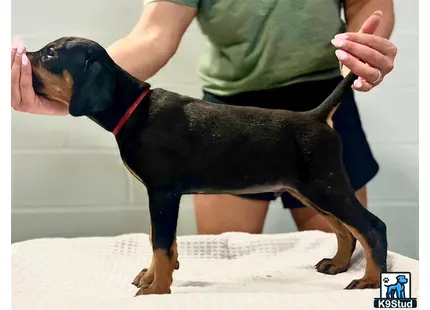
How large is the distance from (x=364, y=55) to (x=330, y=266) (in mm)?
229

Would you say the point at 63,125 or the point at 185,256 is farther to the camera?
the point at 63,125

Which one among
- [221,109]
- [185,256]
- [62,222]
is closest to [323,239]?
[185,256]

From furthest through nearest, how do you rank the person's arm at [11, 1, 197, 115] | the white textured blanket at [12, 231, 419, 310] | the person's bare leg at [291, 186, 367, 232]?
1. the person's bare leg at [291, 186, 367, 232]
2. the person's arm at [11, 1, 197, 115]
3. the white textured blanket at [12, 231, 419, 310]

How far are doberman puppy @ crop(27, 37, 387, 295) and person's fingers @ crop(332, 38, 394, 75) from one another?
0.09 ft

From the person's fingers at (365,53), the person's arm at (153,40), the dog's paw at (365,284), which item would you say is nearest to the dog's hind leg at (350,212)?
the dog's paw at (365,284)

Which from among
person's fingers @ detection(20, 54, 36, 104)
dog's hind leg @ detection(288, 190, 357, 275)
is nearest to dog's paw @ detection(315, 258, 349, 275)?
Answer: dog's hind leg @ detection(288, 190, 357, 275)

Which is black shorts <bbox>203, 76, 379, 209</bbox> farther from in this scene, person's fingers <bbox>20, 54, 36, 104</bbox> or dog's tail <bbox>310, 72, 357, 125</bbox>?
person's fingers <bbox>20, 54, 36, 104</bbox>

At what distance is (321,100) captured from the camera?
2.14 feet

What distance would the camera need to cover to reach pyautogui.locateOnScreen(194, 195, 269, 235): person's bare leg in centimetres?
74

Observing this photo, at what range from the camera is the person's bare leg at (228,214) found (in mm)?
741

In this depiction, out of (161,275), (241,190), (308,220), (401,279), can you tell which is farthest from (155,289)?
(308,220)

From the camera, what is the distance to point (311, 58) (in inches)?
24.8
